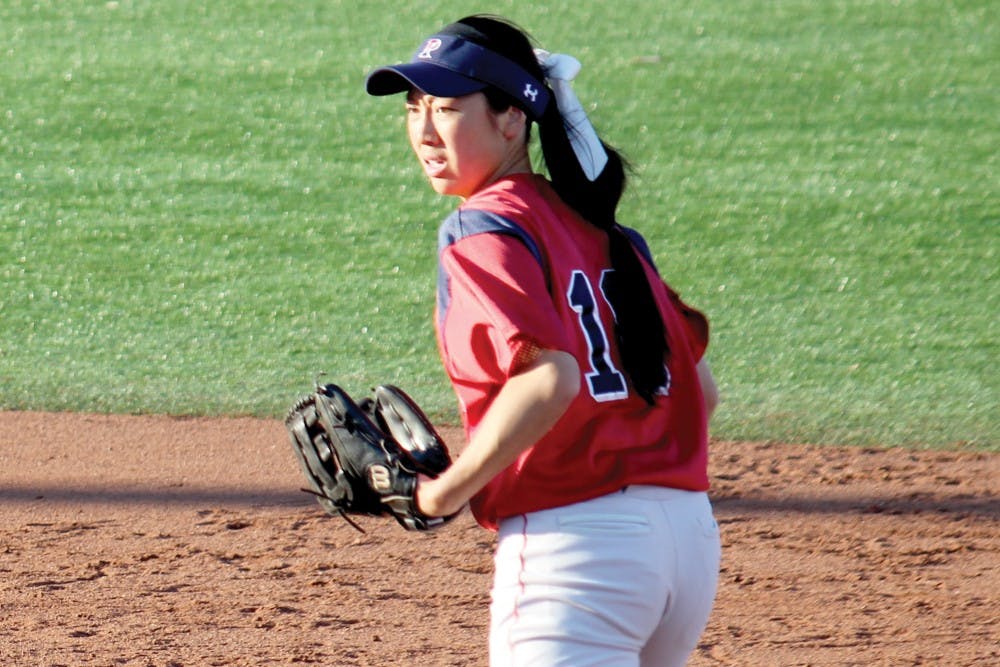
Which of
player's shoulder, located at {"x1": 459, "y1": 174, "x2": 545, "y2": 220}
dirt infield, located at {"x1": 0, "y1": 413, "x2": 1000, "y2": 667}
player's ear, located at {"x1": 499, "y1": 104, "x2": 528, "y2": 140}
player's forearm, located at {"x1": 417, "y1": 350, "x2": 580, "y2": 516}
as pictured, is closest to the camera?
player's forearm, located at {"x1": 417, "y1": 350, "x2": 580, "y2": 516}

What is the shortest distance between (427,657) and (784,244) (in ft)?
14.3

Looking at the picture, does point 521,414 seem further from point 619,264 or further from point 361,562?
point 361,562

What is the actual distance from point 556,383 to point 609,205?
13.6 inches

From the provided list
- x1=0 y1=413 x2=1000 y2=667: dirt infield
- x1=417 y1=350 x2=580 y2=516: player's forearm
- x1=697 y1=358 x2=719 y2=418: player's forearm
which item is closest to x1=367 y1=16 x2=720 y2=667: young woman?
x1=417 y1=350 x2=580 y2=516: player's forearm

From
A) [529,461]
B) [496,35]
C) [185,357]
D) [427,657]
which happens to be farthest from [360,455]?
[185,357]

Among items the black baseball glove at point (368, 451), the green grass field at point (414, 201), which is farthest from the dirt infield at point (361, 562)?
the black baseball glove at point (368, 451)

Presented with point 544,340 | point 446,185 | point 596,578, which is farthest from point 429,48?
point 596,578

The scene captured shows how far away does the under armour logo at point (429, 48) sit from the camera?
2.02 metres

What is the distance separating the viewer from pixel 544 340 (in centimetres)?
180

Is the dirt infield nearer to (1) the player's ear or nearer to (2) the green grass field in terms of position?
(2) the green grass field

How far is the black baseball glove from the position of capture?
6.64ft

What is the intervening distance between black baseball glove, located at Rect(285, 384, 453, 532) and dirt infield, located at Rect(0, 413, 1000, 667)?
133 cm

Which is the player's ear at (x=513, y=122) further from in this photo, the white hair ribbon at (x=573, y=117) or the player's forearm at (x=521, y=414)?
the player's forearm at (x=521, y=414)

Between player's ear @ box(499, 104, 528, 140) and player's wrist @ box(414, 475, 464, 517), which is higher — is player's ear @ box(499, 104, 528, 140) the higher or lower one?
the higher one
